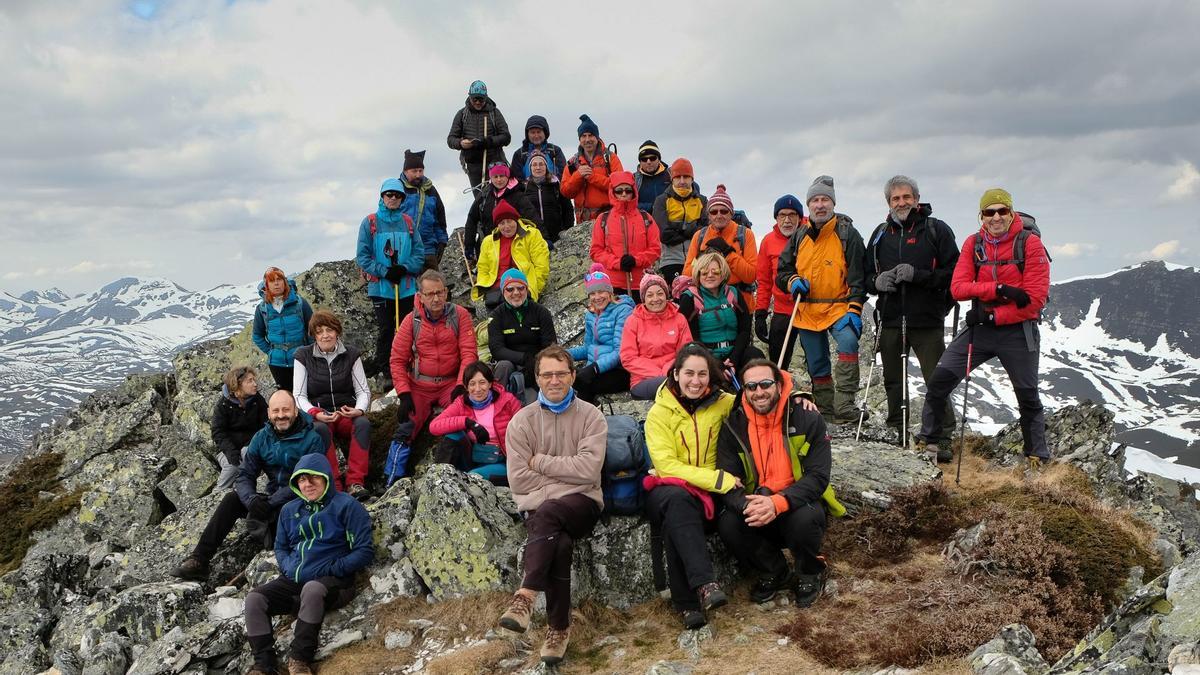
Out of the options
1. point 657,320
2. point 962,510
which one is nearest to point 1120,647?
point 962,510

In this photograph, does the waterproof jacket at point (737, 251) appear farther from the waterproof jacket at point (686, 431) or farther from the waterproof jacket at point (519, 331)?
the waterproof jacket at point (686, 431)

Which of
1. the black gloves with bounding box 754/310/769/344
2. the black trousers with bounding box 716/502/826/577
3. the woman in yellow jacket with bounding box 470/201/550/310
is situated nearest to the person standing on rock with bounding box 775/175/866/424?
the black gloves with bounding box 754/310/769/344

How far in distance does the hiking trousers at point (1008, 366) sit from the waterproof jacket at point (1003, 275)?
0.89 feet

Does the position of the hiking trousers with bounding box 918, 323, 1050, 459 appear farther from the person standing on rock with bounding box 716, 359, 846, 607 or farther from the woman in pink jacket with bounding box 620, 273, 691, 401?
the woman in pink jacket with bounding box 620, 273, 691, 401

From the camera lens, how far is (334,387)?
1292cm

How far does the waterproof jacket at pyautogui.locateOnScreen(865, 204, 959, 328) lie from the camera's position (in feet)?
39.6

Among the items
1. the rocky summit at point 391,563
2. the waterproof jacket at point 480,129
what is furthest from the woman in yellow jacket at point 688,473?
the waterproof jacket at point 480,129

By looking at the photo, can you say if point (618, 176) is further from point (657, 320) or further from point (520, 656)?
point (520, 656)

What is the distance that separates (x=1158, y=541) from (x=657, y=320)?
7.44 meters

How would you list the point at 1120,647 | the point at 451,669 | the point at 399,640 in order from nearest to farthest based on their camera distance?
1. the point at 1120,647
2. the point at 451,669
3. the point at 399,640

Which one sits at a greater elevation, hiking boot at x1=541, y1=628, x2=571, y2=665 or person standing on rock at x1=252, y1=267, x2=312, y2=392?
person standing on rock at x1=252, y1=267, x2=312, y2=392

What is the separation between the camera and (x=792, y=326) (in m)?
12.9

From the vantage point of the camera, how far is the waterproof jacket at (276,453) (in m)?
11.1

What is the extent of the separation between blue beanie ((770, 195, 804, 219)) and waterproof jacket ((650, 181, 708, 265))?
3178mm
